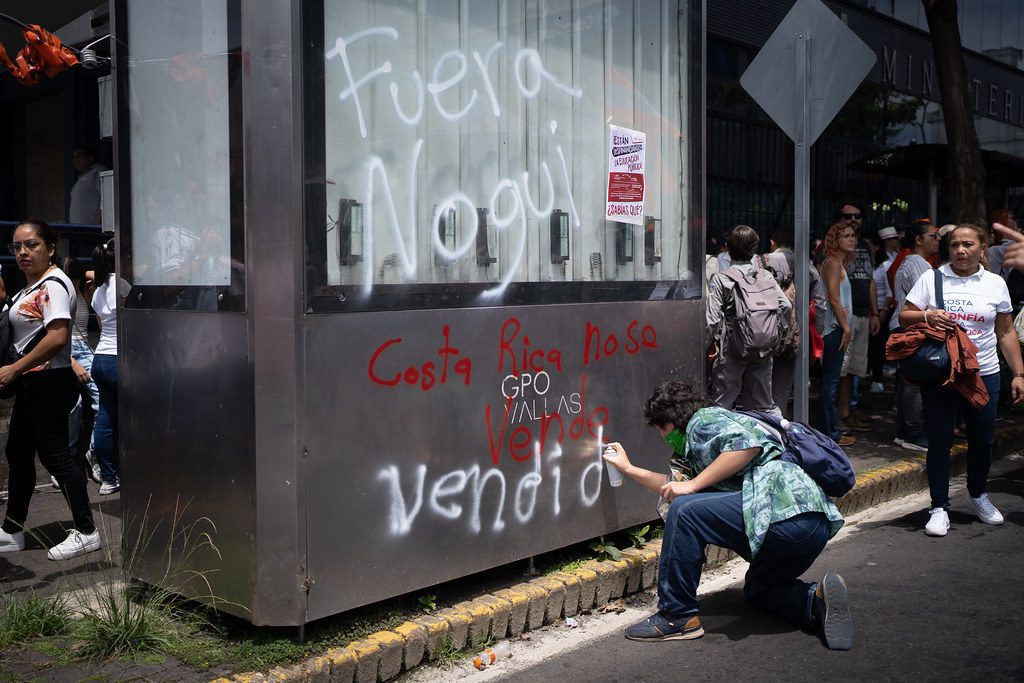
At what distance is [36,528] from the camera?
222 inches

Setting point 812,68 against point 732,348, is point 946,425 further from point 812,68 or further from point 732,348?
point 812,68

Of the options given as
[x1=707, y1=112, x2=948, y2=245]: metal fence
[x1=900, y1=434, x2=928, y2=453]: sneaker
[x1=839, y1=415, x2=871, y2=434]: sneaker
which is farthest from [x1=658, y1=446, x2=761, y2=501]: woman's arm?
[x1=707, y1=112, x2=948, y2=245]: metal fence

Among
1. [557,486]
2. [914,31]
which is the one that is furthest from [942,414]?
[914,31]

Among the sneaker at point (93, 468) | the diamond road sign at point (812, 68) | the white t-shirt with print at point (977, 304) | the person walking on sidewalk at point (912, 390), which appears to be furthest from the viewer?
the person walking on sidewalk at point (912, 390)

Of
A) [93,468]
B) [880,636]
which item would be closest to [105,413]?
[93,468]

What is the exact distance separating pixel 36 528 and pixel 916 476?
5.73m

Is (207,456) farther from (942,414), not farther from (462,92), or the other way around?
(942,414)

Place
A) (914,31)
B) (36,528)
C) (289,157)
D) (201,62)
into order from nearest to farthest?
(289,157), (201,62), (36,528), (914,31)

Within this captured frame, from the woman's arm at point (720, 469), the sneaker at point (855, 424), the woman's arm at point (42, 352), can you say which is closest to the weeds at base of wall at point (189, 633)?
the woman's arm at point (720, 469)

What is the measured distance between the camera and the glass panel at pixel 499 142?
12.8 ft

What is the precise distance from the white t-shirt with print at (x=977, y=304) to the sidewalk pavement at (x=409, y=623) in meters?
1.20

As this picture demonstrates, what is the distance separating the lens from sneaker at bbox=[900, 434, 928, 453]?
7873 mm

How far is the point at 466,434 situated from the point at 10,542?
8.82 ft

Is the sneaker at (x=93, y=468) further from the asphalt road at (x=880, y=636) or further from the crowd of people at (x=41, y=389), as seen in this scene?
the asphalt road at (x=880, y=636)
